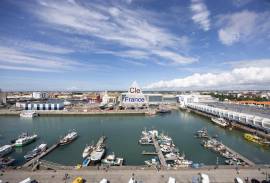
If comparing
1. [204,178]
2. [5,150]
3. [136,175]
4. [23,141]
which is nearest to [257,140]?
[204,178]

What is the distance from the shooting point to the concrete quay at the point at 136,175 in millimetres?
10891

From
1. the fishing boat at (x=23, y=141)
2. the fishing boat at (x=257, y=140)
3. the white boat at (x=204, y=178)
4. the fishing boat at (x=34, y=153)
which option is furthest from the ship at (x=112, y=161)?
the fishing boat at (x=257, y=140)

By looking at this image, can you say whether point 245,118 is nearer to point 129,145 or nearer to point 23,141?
point 129,145

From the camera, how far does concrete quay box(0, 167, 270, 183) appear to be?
1089 cm

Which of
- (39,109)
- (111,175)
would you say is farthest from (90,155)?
(39,109)

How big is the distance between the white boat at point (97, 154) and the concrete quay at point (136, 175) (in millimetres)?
3142

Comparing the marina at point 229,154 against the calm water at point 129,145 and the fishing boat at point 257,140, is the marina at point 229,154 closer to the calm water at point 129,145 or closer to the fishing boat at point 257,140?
the calm water at point 129,145

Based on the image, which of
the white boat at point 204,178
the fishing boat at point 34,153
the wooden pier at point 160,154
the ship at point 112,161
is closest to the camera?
the white boat at point 204,178

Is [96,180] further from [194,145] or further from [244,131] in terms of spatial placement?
[244,131]

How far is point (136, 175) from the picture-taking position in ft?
37.2

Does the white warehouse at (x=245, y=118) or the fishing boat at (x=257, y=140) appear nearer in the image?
the fishing boat at (x=257, y=140)

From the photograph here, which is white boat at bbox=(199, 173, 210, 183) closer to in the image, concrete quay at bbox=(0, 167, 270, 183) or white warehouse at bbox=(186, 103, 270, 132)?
concrete quay at bbox=(0, 167, 270, 183)

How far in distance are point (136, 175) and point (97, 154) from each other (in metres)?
5.42

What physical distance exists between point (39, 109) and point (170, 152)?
121ft
